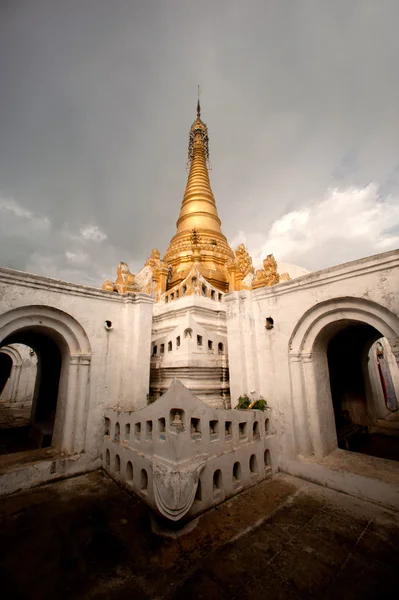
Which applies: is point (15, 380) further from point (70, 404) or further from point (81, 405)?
point (81, 405)

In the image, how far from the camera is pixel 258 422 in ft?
21.1

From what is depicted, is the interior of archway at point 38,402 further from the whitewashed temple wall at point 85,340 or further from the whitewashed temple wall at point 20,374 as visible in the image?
the whitewashed temple wall at point 20,374

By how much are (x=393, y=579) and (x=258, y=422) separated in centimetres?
331

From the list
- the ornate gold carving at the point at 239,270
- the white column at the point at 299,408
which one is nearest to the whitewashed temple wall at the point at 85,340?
the white column at the point at 299,408

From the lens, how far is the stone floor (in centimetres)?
319

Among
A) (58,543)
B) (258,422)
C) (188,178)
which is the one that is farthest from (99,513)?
(188,178)

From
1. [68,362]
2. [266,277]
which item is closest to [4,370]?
[68,362]

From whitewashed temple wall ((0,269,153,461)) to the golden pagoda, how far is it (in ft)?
22.0

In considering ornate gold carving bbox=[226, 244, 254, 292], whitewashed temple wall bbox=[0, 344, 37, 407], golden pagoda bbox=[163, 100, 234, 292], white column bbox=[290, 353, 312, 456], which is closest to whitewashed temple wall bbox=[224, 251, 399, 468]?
white column bbox=[290, 353, 312, 456]

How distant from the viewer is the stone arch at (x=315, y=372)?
6268mm

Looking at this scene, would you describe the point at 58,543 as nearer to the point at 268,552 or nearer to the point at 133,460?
the point at 133,460

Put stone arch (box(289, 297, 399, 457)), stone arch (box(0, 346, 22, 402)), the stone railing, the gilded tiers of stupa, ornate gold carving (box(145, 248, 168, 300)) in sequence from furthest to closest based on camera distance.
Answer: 1. stone arch (box(0, 346, 22, 402))
2. ornate gold carving (box(145, 248, 168, 300))
3. the gilded tiers of stupa
4. stone arch (box(289, 297, 399, 457))
5. the stone railing

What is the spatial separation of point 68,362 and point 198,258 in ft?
30.8

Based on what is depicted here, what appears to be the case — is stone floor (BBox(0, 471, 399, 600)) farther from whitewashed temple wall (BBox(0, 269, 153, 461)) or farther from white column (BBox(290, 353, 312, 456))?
whitewashed temple wall (BBox(0, 269, 153, 461))
